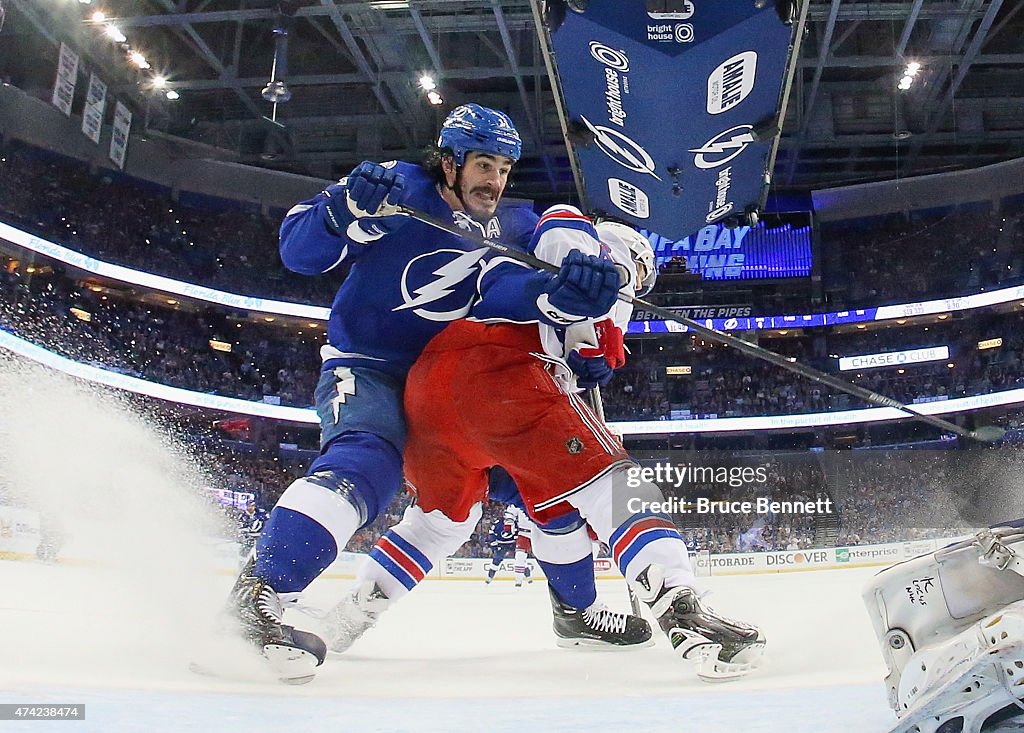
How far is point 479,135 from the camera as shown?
1.96 metres

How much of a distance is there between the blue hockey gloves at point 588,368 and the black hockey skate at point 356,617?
0.77m

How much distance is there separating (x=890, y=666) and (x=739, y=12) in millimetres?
3260

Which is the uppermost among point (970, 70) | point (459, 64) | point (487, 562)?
point (970, 70)

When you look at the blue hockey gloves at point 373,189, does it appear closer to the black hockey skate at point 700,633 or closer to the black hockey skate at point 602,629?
the black hockey skate at point 700,633

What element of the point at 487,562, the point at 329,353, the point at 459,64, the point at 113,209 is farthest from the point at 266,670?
the point at 113,209

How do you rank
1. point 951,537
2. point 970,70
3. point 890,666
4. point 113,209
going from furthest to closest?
point 113,209 → point 970,70 → point 951,537 → point 890,666

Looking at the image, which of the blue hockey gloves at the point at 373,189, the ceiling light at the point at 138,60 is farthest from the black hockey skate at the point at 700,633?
the ceiling light at the point at 138,60

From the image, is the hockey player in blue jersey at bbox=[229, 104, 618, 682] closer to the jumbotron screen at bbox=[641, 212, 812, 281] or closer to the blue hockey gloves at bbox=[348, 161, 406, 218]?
the blue hockey gloves at bbox=[348, 161, 406, 218]

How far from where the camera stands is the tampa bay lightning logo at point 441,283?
198 cm

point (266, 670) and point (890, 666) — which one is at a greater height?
point (890, 666)

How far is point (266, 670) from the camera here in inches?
66.2

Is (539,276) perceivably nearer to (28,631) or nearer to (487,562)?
(28,631)

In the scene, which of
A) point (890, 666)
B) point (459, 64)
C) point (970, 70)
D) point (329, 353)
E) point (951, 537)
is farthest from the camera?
point (970, 70)

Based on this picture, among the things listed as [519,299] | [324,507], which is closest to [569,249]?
[519,299]
